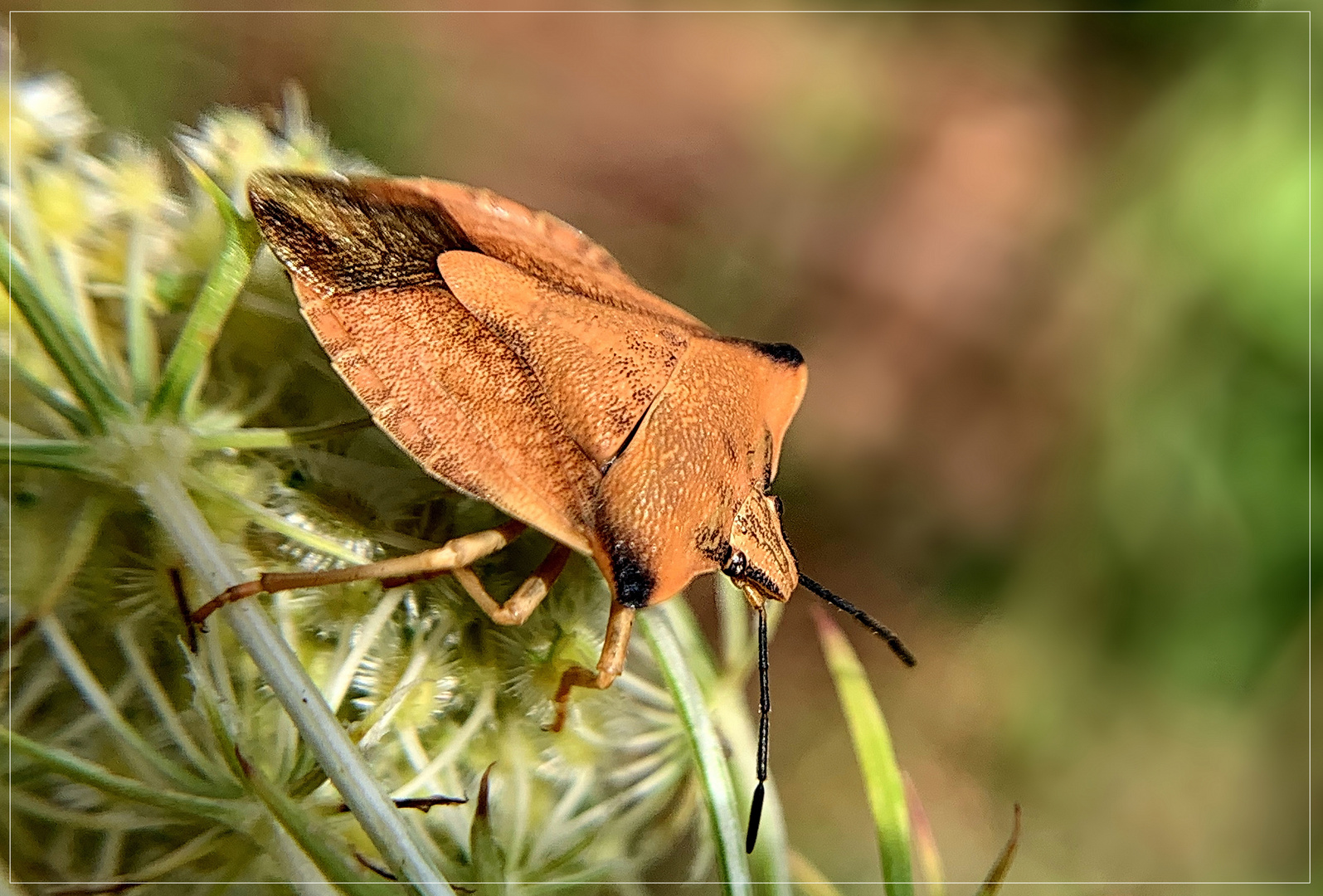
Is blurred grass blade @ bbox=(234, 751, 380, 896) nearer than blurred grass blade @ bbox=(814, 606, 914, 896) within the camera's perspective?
Yes

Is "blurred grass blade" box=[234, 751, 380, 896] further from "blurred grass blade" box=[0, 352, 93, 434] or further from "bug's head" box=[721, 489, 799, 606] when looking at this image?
"bug's head" box=[721, 489, 799, 606]

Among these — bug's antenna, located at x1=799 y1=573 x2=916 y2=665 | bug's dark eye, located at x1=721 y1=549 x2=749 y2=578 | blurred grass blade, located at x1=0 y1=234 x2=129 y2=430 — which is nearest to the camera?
blurred grass blade, located at x1=0 y1=234 x2=129 y2=430

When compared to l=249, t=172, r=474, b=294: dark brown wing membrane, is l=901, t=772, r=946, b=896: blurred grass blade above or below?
below

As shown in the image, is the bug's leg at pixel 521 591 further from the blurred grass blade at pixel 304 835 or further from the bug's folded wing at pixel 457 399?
the blurred grass blade at pixel 304 835

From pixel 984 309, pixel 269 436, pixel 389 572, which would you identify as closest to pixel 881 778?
pixel 389 572

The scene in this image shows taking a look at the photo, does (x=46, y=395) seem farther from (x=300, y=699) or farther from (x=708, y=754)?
(x=708, y=754)

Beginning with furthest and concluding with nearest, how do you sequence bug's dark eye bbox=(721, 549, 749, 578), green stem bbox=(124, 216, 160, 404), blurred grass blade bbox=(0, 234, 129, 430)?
bug's dark eye bbox=(721, 549, 749, 578)
green stem bbox=(124, 216, 160, 404)
blurred grass blade bbox=(0, 234, 129, 430)

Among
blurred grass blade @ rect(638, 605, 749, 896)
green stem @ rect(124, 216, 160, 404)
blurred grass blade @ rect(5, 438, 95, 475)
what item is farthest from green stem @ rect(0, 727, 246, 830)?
blurred grass blade @ rect(638, 605, 749, 896)
